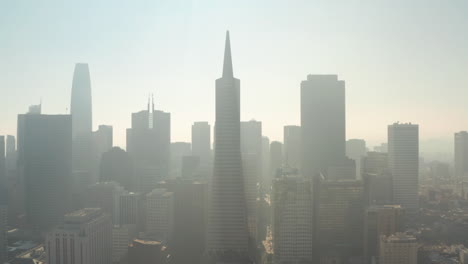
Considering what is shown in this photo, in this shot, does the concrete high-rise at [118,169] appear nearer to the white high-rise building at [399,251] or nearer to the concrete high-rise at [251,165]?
the concrete high-rise at [251,165]

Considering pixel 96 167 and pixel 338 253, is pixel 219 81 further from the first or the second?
pixel 96 167

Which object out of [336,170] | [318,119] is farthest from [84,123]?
[336,170]

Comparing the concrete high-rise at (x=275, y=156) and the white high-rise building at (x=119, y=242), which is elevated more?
the concrete high-rise at (x=275, y=156)

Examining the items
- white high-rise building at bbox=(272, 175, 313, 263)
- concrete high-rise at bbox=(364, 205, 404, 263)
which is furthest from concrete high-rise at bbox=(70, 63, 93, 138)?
concrete high-rise at bbox=(364, 205, 404, 263)

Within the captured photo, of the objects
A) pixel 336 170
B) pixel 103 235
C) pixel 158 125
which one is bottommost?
pixel 103 235

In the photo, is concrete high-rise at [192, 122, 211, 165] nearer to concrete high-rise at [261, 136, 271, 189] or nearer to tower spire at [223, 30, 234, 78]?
concrete high-rise at [261, 136, 271, 189]

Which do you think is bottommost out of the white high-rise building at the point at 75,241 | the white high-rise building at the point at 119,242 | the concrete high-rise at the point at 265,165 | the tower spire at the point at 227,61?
the white high-rise building at the point at 119,242

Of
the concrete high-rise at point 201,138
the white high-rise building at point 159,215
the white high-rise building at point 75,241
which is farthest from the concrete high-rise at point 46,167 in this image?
the concrete high-rise at point 201,138
